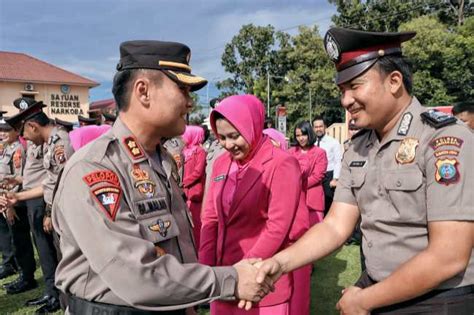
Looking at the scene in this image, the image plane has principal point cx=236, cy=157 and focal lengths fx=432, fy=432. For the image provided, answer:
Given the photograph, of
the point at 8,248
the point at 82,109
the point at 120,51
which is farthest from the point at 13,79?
the point at 120,51

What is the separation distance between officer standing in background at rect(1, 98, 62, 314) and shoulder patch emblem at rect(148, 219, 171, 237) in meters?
3.61

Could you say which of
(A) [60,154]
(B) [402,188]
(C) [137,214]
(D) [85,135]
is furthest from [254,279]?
(A) [60,154]

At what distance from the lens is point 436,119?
1.71m

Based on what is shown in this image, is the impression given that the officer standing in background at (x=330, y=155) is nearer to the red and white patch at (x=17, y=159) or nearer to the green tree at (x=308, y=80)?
the red and white patch at (x=17, y=159)

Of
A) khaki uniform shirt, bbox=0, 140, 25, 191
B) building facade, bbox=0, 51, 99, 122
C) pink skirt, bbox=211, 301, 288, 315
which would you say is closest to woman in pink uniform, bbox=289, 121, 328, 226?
pink skirt, bbox=211, 301, 288, 315

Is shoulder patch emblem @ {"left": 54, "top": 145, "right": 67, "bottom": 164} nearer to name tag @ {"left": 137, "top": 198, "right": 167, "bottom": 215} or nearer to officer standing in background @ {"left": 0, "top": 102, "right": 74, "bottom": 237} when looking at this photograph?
officer standing in background @ {"left": 0, "top": 102, "right": 74, "bottom": 237}

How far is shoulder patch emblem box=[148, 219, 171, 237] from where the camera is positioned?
170cm

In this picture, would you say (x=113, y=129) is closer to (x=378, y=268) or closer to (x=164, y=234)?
(x=164, y=234)

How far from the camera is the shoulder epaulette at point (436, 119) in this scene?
1.67m

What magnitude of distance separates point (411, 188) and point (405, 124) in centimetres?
29

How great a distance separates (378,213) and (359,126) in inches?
15.4

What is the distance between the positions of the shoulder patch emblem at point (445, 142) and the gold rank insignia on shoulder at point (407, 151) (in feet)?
0.27

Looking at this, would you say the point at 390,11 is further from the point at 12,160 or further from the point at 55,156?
the point at 55,156

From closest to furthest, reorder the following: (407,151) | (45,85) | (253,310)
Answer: (407,151), (253,310), (45,85)
